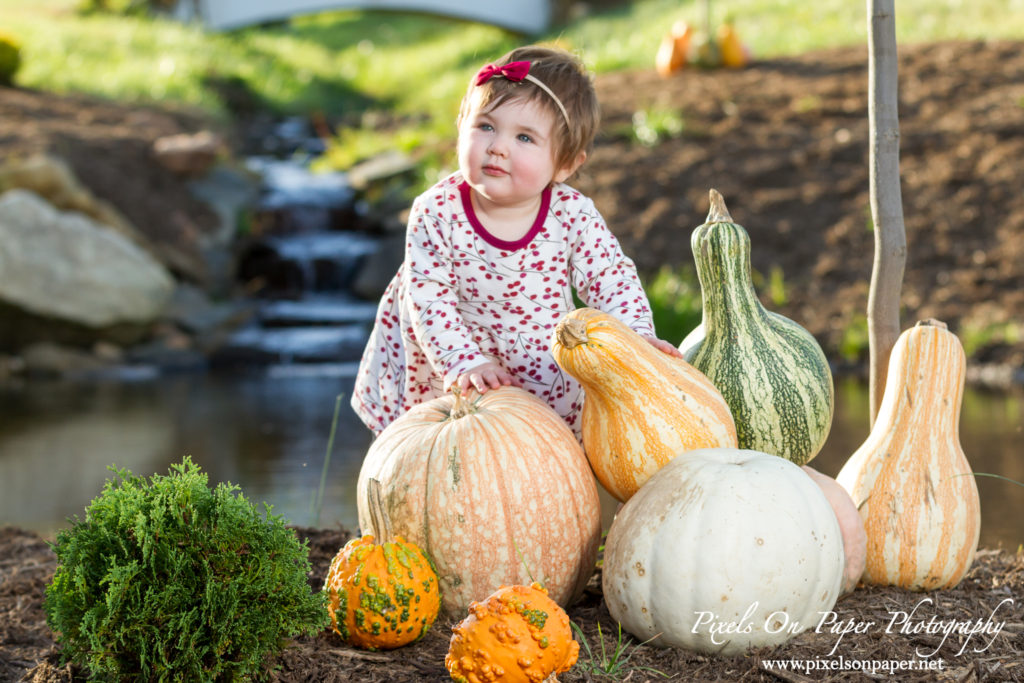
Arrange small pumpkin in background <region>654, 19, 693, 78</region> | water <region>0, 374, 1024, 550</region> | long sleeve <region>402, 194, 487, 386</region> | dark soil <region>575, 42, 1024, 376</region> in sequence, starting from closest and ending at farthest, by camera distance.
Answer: long sleeve <region>402, 194, 487, 386</region>
water <region>0, 374, 1024, 550</region>
dark soil <region>575, 42, 1024, 376</region>
small pumpkin in background <region>654, 19, 693, 78</region>

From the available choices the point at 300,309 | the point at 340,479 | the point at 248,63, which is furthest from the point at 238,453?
the point at 248,63

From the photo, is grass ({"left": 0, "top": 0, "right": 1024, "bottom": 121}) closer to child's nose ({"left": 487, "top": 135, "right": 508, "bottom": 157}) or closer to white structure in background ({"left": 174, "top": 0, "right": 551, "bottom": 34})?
white structure in background ({"left": 174, "top": 0, "right": 551, "bottom": 34})

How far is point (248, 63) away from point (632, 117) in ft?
37.0

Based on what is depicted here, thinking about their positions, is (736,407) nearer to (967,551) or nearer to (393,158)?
(967,551)

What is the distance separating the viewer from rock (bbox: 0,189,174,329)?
928 centimetres

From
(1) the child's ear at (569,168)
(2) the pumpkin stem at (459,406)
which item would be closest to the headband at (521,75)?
(1) the child's ear at (569,168)

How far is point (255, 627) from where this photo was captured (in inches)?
94.6

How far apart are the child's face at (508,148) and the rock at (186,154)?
955 cm

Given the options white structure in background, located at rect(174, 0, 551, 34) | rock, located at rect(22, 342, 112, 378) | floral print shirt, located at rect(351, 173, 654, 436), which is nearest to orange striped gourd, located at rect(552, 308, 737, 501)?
floral print shirt, located at rect(351, 173, 654, 436)

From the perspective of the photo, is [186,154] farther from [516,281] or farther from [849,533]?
[849,533]

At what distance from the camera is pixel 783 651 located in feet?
8.70

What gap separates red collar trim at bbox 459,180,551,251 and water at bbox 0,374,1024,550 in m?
1.27

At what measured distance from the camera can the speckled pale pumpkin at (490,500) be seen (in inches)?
111

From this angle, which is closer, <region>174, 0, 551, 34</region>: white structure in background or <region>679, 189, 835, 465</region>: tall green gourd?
<region>679, 189, 835, 465</region>: tall green gourd
